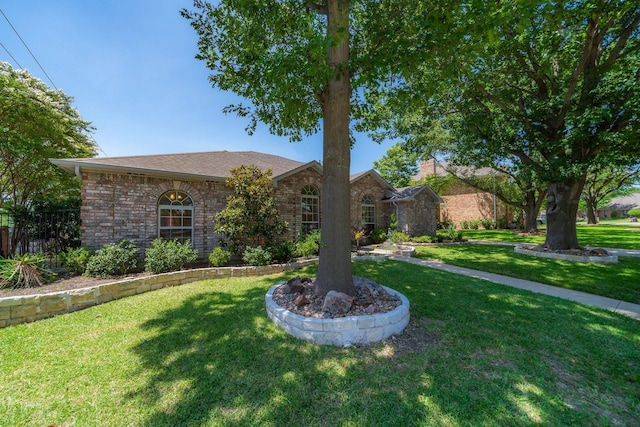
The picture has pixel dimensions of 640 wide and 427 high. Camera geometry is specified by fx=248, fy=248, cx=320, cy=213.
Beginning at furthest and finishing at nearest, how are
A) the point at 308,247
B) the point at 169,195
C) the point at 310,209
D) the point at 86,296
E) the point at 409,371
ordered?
the point at 310,209 → the point at 308,247 → the point at 169,195 → the point at 86,296 → the point at 409,371

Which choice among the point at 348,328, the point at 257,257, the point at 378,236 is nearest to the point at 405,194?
the point at 378,236

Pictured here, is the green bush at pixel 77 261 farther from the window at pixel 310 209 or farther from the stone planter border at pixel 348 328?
the window at pixel 310 209

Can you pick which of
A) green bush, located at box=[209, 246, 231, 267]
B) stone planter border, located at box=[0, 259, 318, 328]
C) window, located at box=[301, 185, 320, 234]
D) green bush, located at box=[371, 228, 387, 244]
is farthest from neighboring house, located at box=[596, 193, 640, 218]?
stone planter border, located at box=[0, 259, 318, 328]

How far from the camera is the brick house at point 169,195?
7395 mm

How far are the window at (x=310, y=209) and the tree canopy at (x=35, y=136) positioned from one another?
9.40m

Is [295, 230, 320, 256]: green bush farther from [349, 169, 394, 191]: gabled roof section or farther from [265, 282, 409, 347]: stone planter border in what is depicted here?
[265, 282, 409, 347]: stone planter border

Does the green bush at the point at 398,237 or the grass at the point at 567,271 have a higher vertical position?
the green bush at the point at 398,237

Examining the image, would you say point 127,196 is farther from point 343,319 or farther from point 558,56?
point 558,56

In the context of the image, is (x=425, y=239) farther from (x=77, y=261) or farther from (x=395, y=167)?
(x=395, y=167)

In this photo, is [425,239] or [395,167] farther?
[395,167]

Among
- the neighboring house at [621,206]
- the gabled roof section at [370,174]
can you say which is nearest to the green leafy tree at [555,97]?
the gabled roof section at [370,174]

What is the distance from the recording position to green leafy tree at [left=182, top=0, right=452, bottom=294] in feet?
13.2

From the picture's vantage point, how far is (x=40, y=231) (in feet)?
27.6

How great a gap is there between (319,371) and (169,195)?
8.20m
